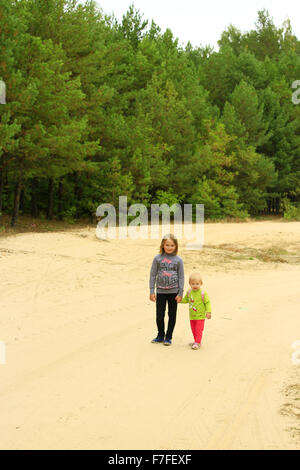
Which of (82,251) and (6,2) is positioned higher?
(6,2)

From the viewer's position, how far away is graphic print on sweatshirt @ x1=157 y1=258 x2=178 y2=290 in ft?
23.6

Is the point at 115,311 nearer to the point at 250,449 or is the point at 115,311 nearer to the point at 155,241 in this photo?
the point at 250,449

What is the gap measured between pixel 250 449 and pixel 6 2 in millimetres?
Answer: 20454

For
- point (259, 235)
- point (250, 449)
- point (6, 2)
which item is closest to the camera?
point (250, 449)

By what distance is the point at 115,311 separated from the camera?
32.2 ft

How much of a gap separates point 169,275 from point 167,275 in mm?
30

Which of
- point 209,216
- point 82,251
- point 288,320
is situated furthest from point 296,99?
point 288,320

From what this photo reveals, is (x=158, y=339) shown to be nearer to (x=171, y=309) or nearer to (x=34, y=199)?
(x=171, y=309)

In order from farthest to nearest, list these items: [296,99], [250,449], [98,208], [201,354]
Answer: [296,99]
[98,208]
[201,354]
[250,449]

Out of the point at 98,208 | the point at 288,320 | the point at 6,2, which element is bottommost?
the point at 288,320

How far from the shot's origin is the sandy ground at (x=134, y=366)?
14.7ft

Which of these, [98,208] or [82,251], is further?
[98,208]

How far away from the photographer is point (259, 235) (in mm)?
21969

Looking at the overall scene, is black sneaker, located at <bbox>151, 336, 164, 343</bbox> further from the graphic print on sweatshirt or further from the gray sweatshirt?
the graphic print on sweatshirt
